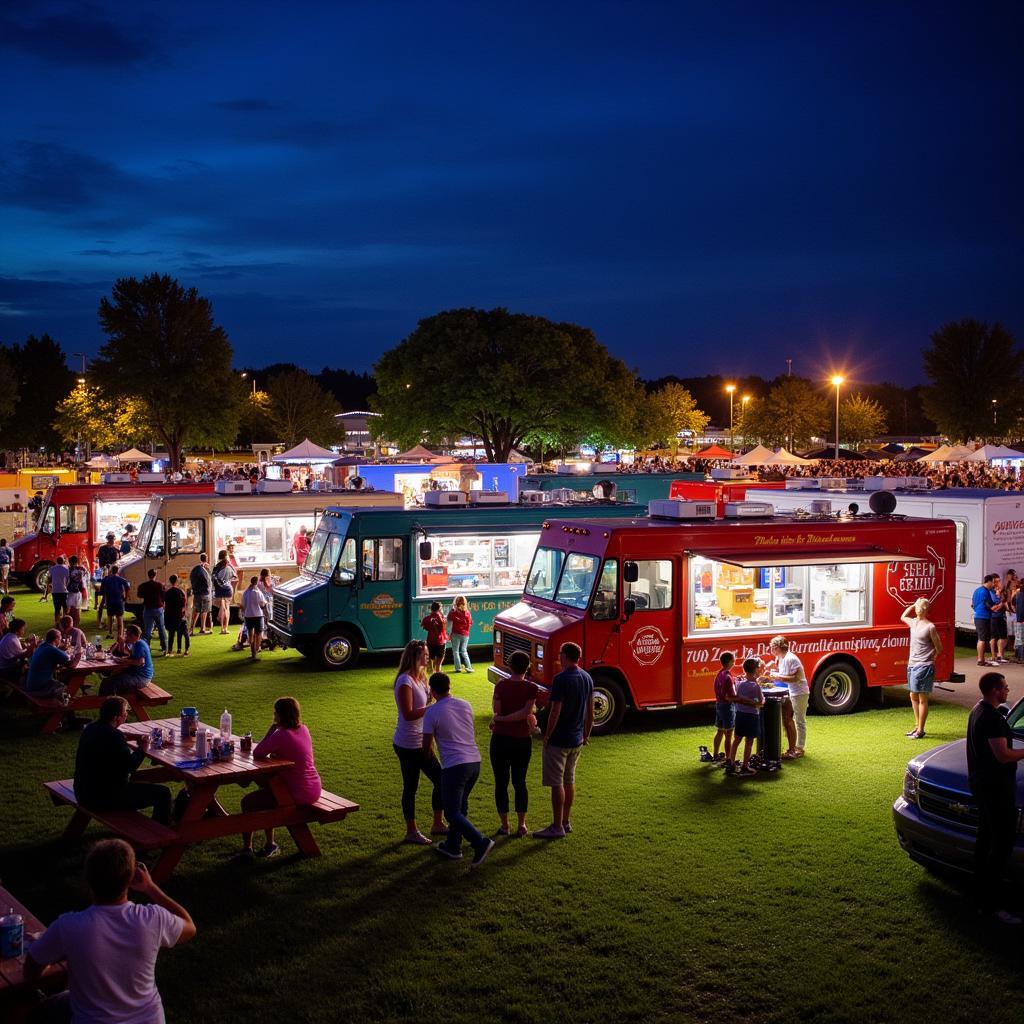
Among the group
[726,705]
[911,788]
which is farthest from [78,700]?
[911,788]

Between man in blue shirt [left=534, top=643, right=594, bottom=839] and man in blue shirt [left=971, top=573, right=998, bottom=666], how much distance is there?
10964 millimetres

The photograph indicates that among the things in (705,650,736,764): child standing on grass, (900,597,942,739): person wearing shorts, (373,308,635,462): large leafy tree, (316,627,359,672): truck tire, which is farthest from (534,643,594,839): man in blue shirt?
(373,308,635,462): large leafy tree

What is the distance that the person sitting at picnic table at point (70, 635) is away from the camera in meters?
14.8

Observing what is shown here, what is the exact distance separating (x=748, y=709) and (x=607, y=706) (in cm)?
250

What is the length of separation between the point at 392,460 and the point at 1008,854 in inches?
1716

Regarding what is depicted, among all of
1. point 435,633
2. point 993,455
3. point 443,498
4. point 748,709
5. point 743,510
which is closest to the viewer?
point 748,709

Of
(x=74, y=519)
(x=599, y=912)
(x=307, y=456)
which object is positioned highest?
(x=307, y=456)

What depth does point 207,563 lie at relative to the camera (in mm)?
21750

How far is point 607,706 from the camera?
542 inches

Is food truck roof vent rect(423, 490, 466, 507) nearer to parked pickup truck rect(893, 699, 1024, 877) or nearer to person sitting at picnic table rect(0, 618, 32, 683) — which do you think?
person sitting at picnic table rect(0, 618, 32, 683)

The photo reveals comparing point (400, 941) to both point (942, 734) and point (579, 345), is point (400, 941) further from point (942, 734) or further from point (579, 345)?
point (579, 345)

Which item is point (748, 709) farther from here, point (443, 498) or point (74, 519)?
point (74, 519)

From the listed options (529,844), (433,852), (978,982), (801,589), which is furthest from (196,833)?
(801,589)

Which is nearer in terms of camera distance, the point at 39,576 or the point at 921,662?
the point at 921,662
